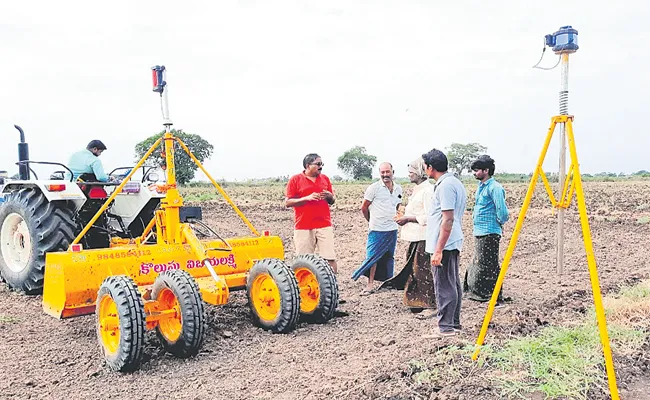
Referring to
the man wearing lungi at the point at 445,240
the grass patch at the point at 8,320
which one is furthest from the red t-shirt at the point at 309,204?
the grass patch at the point at 8,320

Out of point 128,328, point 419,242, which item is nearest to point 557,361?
point 419,242

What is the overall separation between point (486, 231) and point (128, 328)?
3653mm

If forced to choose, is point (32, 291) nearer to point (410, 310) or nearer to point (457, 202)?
point (410, 310)

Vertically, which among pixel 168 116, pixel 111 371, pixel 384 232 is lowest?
pixel 111 371

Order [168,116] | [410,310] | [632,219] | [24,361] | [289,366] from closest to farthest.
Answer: [289,366]
[24,361]
[168,116]
[410,310]
[632,219]

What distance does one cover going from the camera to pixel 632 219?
13.6 metres

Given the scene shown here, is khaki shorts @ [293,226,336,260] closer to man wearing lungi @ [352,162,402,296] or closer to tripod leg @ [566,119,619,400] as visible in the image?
man wearing lungi @ [352,162,402,296]

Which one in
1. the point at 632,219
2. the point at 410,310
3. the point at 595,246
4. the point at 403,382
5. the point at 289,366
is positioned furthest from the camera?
the point at 632,219

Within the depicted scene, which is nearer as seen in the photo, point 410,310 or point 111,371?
point 111,371

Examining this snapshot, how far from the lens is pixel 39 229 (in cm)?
579

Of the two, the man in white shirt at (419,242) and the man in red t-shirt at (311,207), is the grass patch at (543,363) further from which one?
the man in red t-shirt at (311,207)

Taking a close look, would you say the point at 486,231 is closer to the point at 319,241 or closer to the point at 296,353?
the point at 319,241

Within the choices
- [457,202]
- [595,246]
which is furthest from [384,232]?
[595,246]

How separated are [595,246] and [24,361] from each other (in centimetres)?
897
